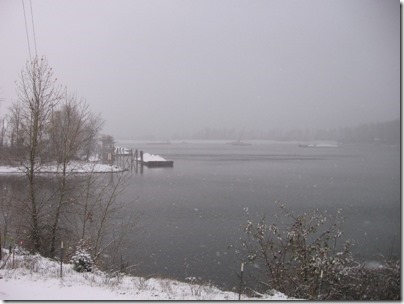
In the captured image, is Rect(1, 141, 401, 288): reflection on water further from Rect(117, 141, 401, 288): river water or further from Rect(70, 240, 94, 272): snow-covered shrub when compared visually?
Rect(70, 240, 94, 272): snow-covered shrub

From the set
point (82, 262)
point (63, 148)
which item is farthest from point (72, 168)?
point (82, 262)

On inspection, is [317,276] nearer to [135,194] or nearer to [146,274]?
[146,274]

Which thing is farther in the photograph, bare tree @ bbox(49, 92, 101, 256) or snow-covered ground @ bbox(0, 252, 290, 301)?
bare tree @ bbox(49, 92, 101, 256)

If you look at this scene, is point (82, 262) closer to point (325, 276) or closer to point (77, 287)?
point (77, 287)

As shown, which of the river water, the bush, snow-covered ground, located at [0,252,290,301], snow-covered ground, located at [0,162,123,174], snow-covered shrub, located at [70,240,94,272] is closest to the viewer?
snow-covered ground, located at [0,252,290,301]

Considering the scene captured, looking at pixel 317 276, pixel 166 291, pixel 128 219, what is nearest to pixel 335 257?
pixel 317 276

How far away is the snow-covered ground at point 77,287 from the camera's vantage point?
21.4 ft

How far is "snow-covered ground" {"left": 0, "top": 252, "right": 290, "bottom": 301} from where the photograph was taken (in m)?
6.52

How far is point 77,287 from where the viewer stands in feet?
23.1

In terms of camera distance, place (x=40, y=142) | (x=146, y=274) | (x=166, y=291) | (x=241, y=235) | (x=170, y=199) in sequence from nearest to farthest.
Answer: (x=166, y=291)
(x=146, y=274)
(x=40, y=142)
(x=241, y=235)
(x=170, y=199)

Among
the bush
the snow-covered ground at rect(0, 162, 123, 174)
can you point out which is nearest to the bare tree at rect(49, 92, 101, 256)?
the snow-covered ground at rect(0, 162, 123, 174)

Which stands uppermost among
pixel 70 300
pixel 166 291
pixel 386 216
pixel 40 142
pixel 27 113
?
pixel 27 113

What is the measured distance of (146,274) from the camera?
11.1 metres

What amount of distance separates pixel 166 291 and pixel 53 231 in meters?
5.79
